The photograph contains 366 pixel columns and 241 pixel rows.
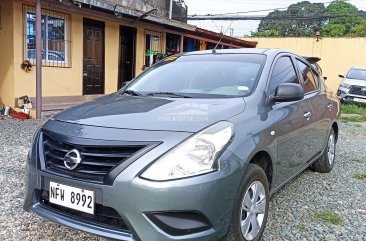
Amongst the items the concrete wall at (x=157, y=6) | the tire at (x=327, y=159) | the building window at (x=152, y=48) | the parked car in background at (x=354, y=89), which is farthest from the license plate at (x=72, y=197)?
the parked car in background at (x=354, y=89)

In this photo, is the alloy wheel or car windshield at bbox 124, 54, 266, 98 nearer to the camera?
the alloy wheel

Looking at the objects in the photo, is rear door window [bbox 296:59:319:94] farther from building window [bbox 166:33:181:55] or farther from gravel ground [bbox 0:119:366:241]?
building window [bbox 166:33:181:55]

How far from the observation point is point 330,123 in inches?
189

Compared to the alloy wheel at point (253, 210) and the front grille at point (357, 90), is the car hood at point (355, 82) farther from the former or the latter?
the alloy wheel at point (253, 210)

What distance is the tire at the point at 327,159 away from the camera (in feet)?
15.8

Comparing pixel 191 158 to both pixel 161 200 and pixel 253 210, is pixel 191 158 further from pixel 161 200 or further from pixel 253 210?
pixel 253 210

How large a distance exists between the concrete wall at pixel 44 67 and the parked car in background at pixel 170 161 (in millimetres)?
5950

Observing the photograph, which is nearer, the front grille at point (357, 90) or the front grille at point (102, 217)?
the front grille at point (102, 217)

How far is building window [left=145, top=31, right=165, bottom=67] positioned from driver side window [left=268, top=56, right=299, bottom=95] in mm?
8844

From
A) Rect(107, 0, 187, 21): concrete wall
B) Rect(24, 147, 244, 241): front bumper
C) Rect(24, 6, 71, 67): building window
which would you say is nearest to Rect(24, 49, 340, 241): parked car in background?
Rect(24, 147, 244, 241): front bumper

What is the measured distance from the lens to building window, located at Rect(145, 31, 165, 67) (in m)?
12.6

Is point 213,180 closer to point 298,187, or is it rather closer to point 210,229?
point 210,229

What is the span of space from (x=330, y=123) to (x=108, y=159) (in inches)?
136

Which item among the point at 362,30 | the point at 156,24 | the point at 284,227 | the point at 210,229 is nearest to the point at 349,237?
the point at 284,227
